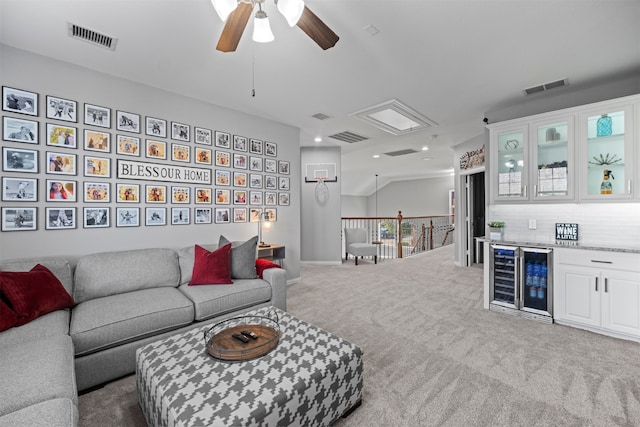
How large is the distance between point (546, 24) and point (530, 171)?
5.76 ft

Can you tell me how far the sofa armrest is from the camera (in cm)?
321

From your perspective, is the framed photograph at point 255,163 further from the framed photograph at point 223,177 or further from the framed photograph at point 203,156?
the framed photograph at point 203,156

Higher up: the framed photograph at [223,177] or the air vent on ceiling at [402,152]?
the air vent on ceiling at [402,152]

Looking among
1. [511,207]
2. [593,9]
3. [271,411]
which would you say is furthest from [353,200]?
[271,411]

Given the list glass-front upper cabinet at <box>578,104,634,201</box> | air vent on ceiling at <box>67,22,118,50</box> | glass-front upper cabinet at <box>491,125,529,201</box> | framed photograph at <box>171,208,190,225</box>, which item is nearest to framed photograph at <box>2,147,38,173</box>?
air vent on ceiling at <box>67,22,118,50</box>

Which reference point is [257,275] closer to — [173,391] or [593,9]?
[173,391]

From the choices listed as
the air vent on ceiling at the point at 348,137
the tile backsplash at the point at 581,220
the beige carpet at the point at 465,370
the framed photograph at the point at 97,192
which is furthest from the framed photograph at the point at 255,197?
the tile backsplash at the point at 581,220

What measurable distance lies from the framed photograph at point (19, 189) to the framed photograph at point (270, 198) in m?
2.67

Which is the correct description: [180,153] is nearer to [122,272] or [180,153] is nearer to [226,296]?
[122,272]

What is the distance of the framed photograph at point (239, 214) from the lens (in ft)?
13.9

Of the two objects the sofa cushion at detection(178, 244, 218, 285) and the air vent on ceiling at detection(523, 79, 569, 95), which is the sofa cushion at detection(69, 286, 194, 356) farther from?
the air vent on ceiling at detection(523, 79, 569, 95)

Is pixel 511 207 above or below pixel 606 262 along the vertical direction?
above

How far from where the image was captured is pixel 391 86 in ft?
11.1

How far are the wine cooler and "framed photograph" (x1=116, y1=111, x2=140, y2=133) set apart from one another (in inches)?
185
